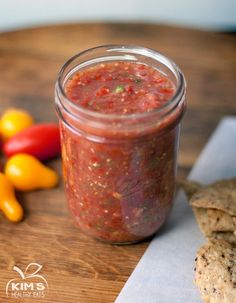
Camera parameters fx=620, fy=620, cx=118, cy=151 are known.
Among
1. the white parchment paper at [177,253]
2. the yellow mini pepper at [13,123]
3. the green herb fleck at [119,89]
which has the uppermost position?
the green herb fleck at [119,89]

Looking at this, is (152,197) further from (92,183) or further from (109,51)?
(109,51)

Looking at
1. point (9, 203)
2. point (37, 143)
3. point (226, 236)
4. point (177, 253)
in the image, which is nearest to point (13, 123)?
point (37, 143)

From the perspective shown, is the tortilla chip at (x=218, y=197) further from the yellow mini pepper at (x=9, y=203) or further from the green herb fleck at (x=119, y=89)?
the yellow mini pepper at (x=9, y=203)

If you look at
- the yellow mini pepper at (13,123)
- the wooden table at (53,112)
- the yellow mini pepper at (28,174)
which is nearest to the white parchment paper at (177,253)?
the wooden table at (53,112)

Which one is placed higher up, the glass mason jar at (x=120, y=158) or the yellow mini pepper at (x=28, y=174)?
the glass mason jar at (x=120, y=158)

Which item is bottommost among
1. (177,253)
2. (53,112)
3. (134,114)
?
(177,253)

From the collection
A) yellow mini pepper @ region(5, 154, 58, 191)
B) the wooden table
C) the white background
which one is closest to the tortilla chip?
the wooden table

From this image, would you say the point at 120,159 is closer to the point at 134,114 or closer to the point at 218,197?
the point at 134,114
